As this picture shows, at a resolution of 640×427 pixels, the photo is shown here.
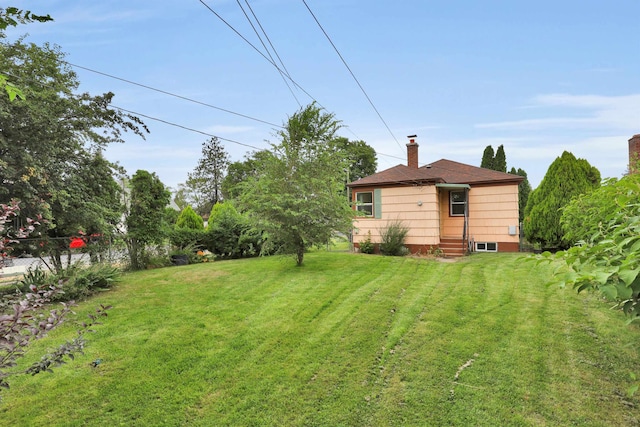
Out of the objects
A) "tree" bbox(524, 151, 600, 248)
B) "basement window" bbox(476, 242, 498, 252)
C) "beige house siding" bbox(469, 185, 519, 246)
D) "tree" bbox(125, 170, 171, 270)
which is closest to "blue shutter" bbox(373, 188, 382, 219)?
"beige house siding" bbox(469, 185, 519, 246)

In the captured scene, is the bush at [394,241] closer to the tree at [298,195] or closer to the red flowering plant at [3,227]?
the tree at [298,195]

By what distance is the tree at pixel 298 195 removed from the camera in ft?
Answer: 27.3

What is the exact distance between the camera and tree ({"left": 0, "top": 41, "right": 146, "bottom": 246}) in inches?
249

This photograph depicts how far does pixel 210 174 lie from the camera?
4062 cm

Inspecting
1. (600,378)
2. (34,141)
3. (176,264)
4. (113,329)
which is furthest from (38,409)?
(176,264)


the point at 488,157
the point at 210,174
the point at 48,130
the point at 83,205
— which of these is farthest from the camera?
the point at 210,174

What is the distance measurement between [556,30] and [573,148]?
6.16 m

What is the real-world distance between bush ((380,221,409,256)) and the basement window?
11.3ft

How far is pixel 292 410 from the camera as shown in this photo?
9.21 ft

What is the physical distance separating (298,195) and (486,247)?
878 centimetres

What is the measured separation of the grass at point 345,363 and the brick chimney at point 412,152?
27.1 feet

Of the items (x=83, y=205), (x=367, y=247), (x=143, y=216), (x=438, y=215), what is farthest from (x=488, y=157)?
(x=83, y=205)

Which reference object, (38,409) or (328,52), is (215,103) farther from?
(38,409)

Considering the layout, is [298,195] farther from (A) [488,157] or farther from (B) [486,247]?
(A) [488,157]
